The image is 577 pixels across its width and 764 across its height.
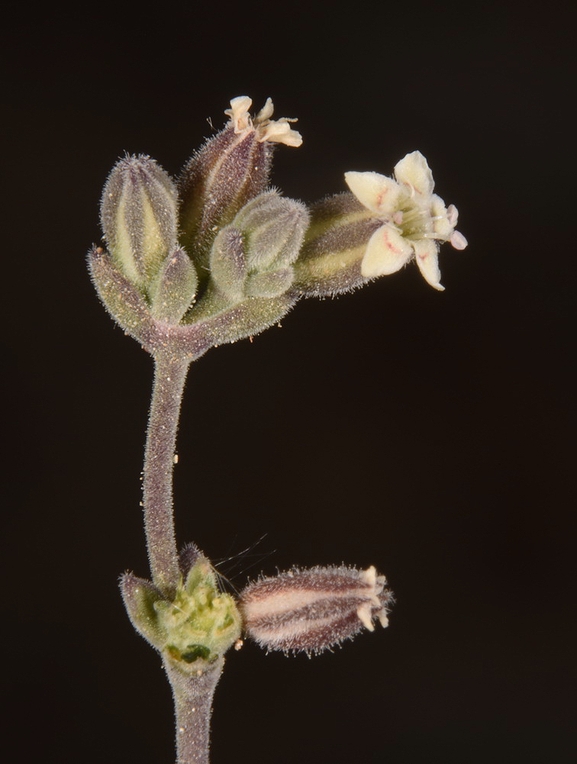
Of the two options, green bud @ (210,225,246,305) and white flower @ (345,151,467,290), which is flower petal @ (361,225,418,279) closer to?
white flower @ (345,151,467,290)

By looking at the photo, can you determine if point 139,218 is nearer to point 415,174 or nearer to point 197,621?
point 415,174

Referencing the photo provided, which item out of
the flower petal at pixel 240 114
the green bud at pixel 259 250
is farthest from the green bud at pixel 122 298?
the flower petal at pixel 240 114

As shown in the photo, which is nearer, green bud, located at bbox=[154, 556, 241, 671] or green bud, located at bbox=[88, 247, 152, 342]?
green bud, located at bbox=[154, 556, 241, 671]

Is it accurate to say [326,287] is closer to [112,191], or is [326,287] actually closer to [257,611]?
[112,191]

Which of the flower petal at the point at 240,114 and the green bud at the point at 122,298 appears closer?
the green bud at the point at 122,298

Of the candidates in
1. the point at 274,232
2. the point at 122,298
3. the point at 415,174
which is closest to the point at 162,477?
the point at 122,298

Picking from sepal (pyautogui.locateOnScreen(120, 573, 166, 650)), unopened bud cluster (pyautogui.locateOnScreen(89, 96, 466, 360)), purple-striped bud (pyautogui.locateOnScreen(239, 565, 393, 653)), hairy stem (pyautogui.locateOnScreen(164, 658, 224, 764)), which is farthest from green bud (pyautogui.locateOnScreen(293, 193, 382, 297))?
hairy stem (pyautogui.locateOnScreen(164, 658, 224, 764))

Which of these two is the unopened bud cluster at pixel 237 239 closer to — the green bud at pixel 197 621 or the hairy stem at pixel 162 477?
the hairy stem at pixel 162 477
